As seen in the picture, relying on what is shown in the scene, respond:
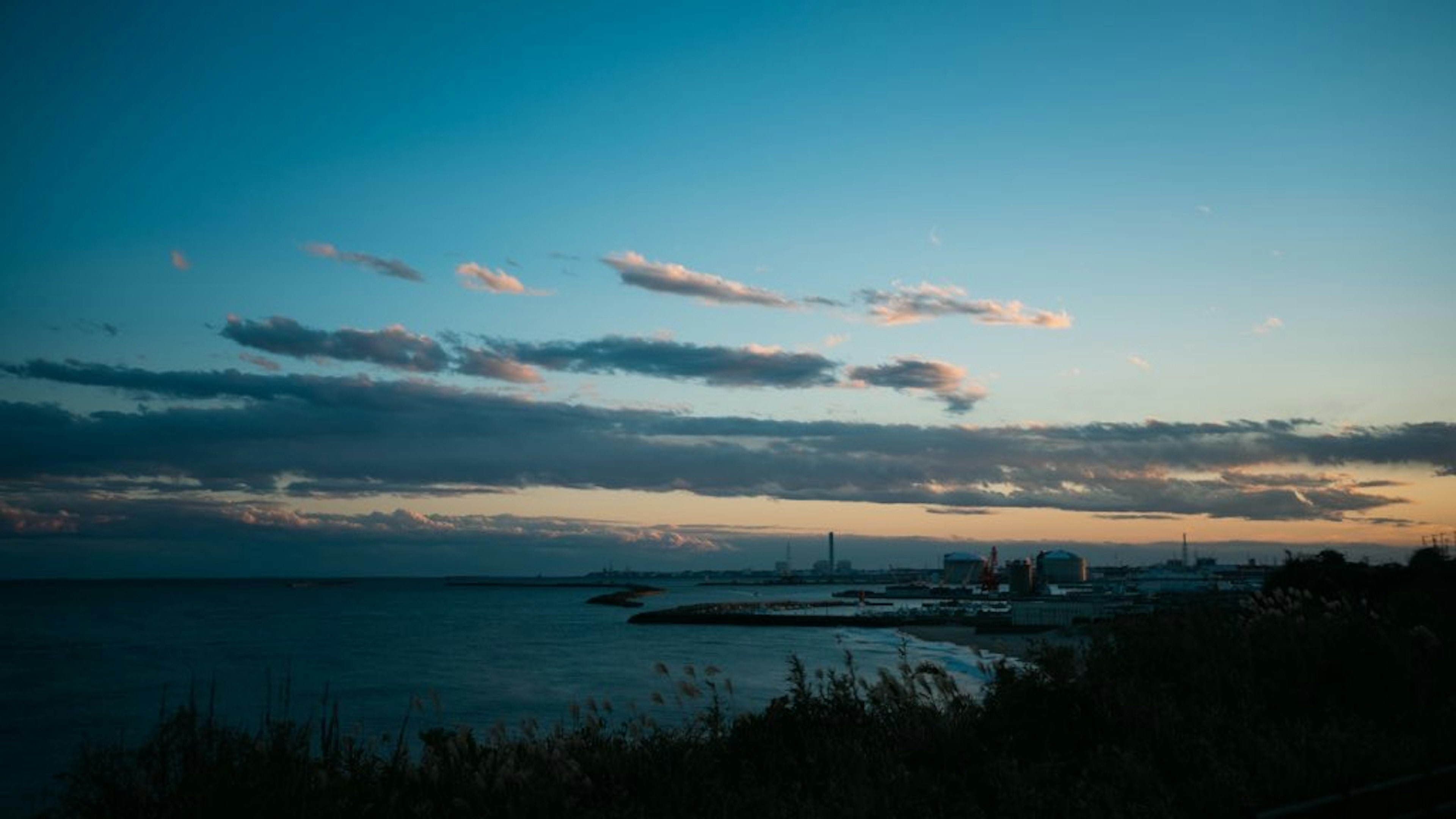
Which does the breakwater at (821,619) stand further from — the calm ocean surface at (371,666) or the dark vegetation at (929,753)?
the dark vegetation at (929,753)

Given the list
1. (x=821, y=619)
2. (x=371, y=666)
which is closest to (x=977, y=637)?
(x=821, y=619)

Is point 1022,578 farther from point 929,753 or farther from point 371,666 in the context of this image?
point 929,753

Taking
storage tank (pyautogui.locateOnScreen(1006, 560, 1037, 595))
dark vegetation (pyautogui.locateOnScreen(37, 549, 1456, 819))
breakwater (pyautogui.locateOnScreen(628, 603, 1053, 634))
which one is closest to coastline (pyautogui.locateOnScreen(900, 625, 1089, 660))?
breakwater (pyautogui.locateOnScreen(628, 603, 1053, 634))

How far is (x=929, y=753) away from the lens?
10.3 metres

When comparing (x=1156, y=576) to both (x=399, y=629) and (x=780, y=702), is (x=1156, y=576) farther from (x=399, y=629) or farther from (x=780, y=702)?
(x=780, y=702)

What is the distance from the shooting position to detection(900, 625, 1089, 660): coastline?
55.0 meters

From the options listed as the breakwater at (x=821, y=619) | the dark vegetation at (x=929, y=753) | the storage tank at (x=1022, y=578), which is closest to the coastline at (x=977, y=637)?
the breakwater at (x=821, y=619)

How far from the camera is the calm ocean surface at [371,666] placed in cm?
3344

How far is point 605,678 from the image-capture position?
47500mm

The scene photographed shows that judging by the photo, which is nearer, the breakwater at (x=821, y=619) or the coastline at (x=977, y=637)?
the coastline at (x=977, y=637)

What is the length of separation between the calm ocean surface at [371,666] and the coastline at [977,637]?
99.3 inches

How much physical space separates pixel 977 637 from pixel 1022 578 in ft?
243

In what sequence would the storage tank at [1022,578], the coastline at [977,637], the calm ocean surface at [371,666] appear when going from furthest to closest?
1. the storage tank at [1022,578]
2. the coastline at [977,637]
3. the calm ocean surface at [371,666]

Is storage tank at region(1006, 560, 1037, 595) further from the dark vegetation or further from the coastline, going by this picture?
the dark vegetation
